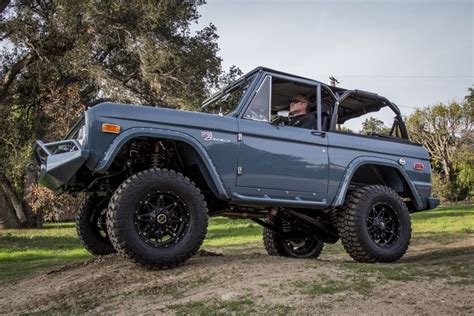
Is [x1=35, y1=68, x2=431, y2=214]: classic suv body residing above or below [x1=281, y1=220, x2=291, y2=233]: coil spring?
above

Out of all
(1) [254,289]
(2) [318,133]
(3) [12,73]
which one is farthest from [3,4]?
(1) [254,289]

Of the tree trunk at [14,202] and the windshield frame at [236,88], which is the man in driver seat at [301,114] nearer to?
the windshield frame at [236,88]

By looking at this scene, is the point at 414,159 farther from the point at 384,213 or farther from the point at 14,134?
the point at 14,134

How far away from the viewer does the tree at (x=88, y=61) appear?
17719 millimetres

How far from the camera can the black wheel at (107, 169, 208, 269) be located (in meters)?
4.62

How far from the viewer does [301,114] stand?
6625 mm

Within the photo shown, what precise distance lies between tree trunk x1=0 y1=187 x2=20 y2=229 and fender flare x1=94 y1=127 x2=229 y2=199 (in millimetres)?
20498

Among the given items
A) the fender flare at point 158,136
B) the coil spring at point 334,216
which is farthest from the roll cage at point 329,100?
the coil spring at point 334,216

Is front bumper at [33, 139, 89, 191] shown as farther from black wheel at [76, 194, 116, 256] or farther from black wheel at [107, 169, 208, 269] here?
black wheel at [76, 194, 116, 256]

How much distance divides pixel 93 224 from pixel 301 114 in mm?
2997

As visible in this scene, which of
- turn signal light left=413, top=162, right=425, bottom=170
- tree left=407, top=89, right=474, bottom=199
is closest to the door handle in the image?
turn signal light left=413, top=162, right=425, bottom=170

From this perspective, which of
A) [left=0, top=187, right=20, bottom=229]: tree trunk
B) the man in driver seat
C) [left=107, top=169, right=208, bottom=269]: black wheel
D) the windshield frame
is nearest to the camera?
[left=107, top=169, right=208, bottom=269]: black wheel

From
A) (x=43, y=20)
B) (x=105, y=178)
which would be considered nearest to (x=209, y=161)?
(x=105, y=178)

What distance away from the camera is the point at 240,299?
3979 millimetres
